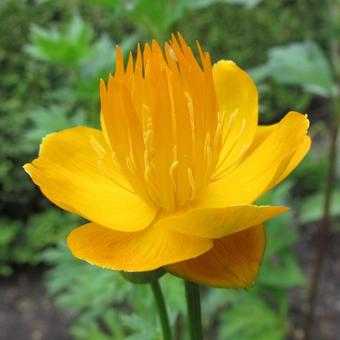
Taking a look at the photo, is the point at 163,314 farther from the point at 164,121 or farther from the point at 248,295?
the point at 248,295

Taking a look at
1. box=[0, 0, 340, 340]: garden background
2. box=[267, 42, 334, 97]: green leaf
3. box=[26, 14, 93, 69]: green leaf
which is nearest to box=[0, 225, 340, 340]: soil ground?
box=[0, 0, 340, 340]: garden background

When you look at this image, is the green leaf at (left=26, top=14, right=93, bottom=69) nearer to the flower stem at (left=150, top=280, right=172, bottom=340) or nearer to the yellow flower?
the yellow flower

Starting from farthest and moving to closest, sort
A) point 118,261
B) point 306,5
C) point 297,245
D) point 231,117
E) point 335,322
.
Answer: point 306,5
point 297,245
point 335,322
point 231,117
point 118,261

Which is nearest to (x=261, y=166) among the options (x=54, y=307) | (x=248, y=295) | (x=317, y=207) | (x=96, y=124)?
(x=96, y=124)

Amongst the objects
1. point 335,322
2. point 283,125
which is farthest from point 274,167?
point 335,322

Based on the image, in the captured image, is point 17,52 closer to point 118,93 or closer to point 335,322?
point 335,322
